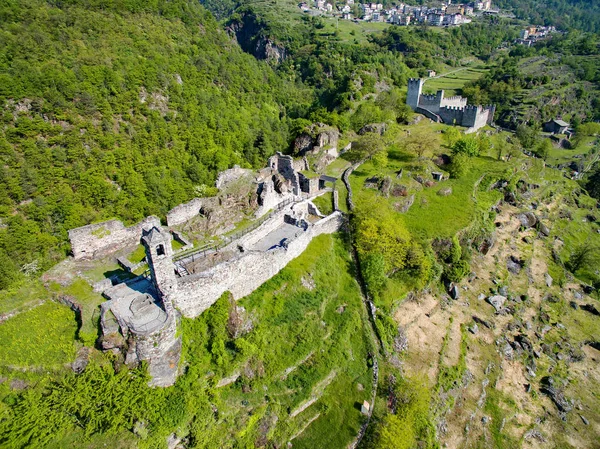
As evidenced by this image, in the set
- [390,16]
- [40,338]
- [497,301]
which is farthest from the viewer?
[390,16]

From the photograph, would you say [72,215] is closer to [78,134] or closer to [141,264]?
[78,134]

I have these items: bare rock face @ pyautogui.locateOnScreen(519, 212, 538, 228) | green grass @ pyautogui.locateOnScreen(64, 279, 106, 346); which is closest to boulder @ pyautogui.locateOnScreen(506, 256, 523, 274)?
bare rock face @ pyautogui.locateOnScreen(519, 212, 538, 228)

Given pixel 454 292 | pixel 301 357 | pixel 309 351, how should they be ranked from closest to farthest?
pixel 301 357, pixel 309 351, pixel 454 292

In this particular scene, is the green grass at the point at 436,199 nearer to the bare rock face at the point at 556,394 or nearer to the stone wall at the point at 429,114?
the bare rock face at the point at 556,394

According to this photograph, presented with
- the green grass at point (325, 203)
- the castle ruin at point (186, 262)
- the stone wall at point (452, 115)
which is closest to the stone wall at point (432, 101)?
the stone wall at point (452, 115)

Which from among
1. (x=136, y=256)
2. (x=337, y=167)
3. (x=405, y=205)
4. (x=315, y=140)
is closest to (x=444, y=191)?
(x=405, y=205)

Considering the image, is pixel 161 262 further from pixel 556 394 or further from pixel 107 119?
pixel 107 119

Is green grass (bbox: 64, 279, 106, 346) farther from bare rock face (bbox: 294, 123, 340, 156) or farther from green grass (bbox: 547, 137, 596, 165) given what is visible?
green grass (bbox: 547, 137, 596, 165)
